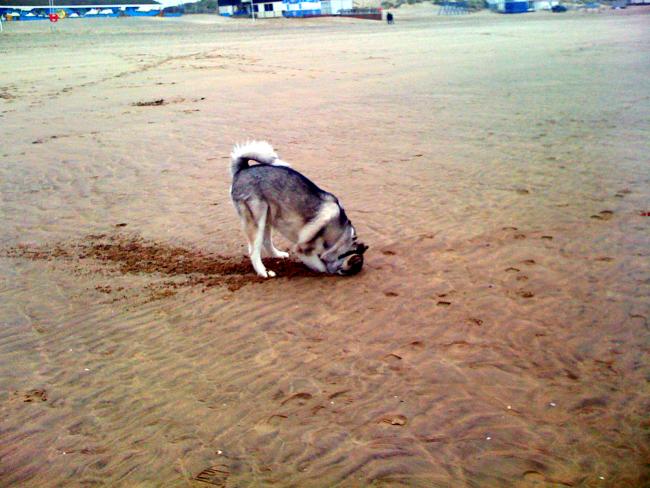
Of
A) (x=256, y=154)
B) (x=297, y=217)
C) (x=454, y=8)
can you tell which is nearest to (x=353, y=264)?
(x=297, y=217)

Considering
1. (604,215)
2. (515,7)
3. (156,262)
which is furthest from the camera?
(515,7)

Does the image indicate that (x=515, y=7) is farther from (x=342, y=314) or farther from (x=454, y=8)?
(x=342, y=314)

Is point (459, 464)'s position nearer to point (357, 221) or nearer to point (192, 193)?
point (357, 221)

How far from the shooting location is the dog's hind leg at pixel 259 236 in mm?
6340

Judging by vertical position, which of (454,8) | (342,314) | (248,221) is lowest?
(342,314)

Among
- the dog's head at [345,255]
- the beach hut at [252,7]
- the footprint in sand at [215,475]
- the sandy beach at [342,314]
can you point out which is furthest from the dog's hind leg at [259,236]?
the beach hut at [252,7]

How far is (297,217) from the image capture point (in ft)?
20.9

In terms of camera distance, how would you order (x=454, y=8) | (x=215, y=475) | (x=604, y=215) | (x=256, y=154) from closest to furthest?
(x=215, y=475) → (x=256, y=154) → (x=604, y=215) → (x=454, y=8)

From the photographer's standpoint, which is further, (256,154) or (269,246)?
(269,246)

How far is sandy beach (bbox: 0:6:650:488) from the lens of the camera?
385cm

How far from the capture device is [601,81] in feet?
60.7

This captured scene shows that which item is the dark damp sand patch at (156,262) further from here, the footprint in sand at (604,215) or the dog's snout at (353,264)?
the footprint in sand at (604,215)

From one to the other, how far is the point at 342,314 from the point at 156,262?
2.39 metres

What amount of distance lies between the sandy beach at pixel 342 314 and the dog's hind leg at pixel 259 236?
0.44 feet
